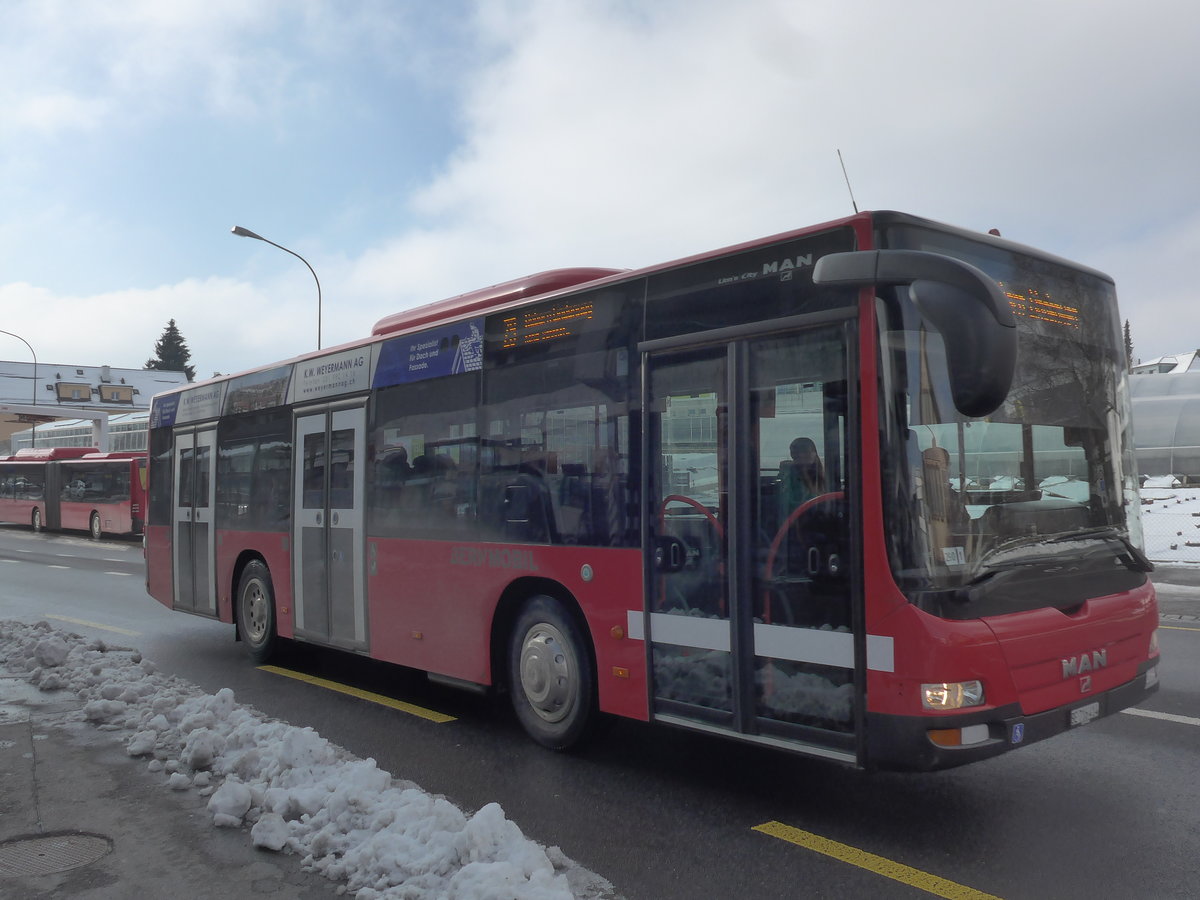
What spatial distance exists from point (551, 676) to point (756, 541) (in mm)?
1856

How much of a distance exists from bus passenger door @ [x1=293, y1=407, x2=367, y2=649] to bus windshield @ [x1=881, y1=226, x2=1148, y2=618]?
191 inches

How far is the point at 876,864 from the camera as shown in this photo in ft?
14.2

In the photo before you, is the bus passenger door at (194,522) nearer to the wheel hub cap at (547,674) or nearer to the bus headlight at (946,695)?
the wheel hub cap at (547,674)

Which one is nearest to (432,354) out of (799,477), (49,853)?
(799,477)

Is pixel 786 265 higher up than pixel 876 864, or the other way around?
pixel 786 265

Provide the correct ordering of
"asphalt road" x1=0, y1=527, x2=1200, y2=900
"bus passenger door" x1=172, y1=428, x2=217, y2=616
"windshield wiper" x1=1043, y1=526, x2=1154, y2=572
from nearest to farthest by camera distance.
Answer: "asphalt road" x1=0, y1=527, x2=1200, y2=900 → "windshield wiper" x1=1043, y1=526, x2=1154, y2=572 → "bus passenger door" x1=172, y1=428, x2=217, y2=616

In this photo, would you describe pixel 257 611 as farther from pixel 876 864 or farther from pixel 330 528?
pixel 876 864

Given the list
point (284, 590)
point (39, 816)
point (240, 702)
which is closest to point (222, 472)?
point (284, 590)

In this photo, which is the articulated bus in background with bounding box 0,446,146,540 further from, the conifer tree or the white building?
the conifer tree

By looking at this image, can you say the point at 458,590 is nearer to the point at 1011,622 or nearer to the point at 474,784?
the point at 474,784

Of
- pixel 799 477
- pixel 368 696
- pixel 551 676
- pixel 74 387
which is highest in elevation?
pixel 74 387

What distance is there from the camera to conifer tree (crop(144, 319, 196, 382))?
11975cm

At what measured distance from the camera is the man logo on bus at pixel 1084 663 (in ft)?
15.1

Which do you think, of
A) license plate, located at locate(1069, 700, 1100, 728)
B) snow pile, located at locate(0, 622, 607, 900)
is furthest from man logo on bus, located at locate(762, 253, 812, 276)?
snow pile, located at locate(0, 622, 607, 900)
